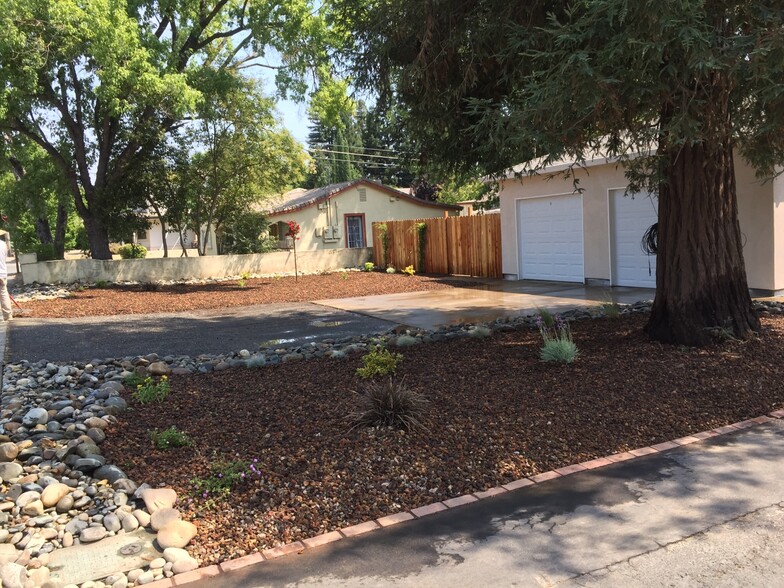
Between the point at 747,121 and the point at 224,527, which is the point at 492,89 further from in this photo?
the point at 224,527

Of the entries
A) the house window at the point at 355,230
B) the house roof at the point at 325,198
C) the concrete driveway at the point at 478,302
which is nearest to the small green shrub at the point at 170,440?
the concrete driveway at the point at 478,302

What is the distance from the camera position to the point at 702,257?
7578mm

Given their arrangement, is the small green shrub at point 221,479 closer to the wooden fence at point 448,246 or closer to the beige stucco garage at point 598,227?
the beige stucco garage at point 598,227

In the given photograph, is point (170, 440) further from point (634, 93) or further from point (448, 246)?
point (448, 246)

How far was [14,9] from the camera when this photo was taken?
13.3m

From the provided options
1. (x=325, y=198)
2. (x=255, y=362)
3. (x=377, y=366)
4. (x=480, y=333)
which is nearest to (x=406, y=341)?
(x=480, y=333)

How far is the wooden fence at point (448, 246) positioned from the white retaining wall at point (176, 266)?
1.82 m

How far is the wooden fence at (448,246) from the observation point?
62.6 ft

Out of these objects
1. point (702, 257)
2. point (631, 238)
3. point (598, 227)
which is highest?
point (598, 227)

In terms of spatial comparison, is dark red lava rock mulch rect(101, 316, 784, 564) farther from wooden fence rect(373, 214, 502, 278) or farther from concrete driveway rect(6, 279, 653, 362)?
wooden fence rect(373, 214, 502, 278)

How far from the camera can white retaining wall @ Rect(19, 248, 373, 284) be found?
19.3 meters

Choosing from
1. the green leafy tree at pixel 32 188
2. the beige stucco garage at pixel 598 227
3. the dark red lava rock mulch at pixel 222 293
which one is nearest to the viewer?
the beige stucco garage at pixel 598 227

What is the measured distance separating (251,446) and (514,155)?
4.34 m

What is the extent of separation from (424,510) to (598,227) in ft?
40.0
